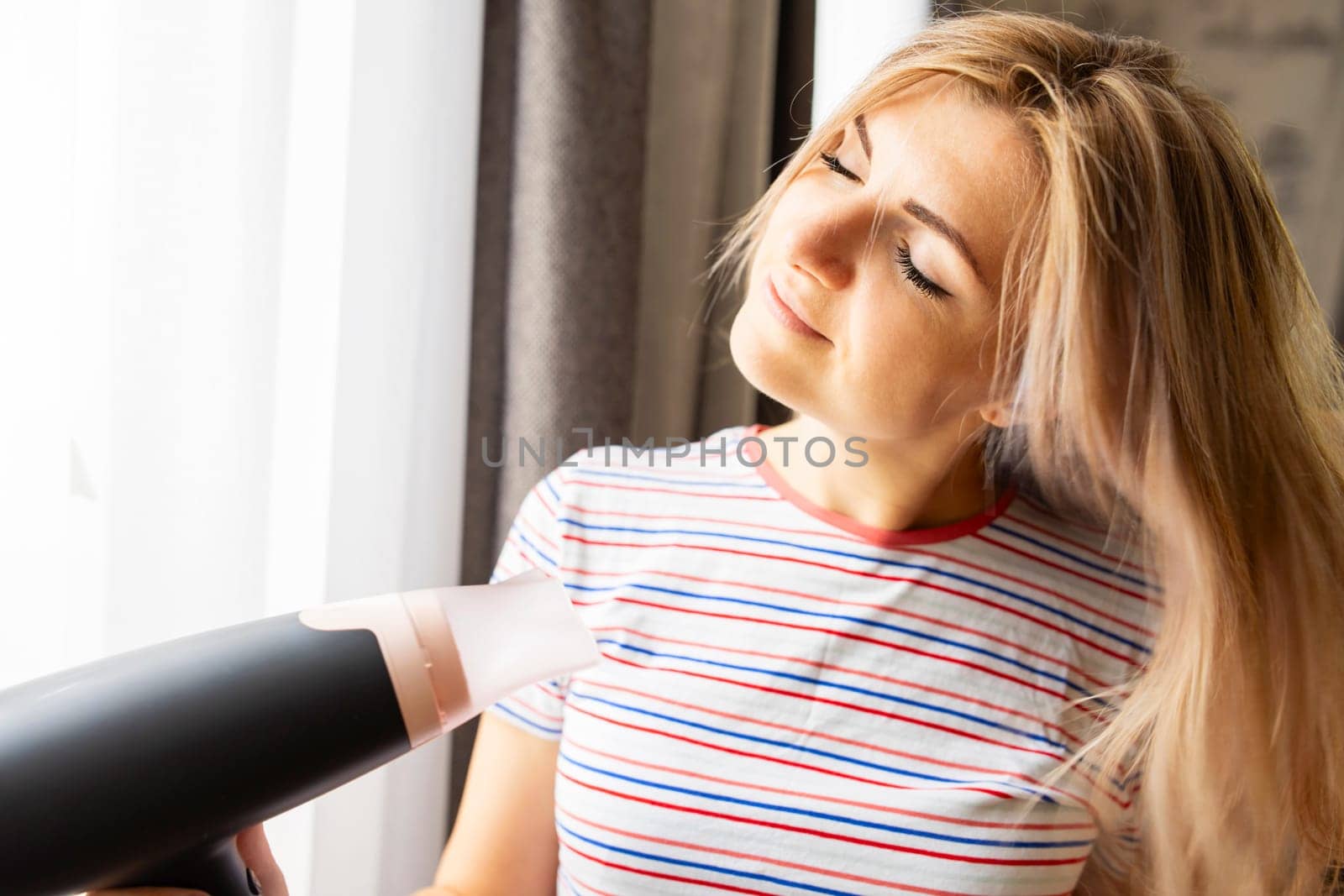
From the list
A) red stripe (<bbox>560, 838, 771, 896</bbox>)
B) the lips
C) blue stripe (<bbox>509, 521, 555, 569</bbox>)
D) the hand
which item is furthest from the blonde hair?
the hand

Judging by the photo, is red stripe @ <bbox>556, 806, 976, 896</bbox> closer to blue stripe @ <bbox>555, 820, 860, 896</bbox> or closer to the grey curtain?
blue stripe @ <bbox>555, 820, 860, 896</bbox>

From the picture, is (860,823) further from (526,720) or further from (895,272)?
(895,272)

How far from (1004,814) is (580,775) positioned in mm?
304

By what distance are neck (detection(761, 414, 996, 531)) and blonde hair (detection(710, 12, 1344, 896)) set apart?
2.2 inches

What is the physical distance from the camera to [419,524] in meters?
0.85

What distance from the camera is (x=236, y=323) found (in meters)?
0.70

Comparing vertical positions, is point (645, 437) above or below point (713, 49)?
below

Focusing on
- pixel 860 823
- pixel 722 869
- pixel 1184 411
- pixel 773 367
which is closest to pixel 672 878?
pixel 722 869

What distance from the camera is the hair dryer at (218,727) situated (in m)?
0.40

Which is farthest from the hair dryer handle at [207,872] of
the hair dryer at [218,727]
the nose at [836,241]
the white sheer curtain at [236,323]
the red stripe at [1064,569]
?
the red stripe at [1064,569]

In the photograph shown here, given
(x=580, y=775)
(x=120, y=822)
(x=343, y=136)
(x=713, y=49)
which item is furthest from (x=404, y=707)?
(x=713, y=49)

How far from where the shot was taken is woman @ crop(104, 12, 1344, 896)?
63 centimetres

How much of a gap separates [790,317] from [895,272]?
0.07 meters

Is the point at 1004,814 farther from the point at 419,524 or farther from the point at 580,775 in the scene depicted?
the point at 419,524
